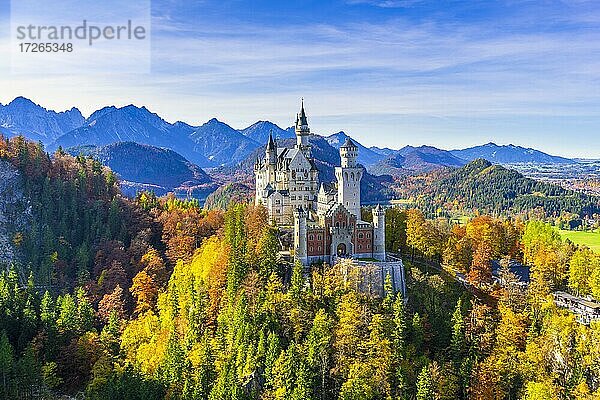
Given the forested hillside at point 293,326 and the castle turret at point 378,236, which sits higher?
the castle turret at point 378,236

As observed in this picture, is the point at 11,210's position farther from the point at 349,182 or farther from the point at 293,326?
the point at 293,326

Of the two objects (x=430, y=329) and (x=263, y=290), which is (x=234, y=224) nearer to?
(x=263, y=290)

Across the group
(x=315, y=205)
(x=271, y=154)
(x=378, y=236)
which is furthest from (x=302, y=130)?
(x=378, y=236)

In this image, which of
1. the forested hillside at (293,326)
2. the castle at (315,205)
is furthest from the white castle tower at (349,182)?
the forested hillside at (293,326)

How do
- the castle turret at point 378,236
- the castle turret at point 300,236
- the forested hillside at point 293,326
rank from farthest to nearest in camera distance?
the castle turret at point 378,236 → the castle turret at point 300,236 → the forested hillside at point 293,326

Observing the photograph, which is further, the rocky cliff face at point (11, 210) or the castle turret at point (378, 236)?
the rocky cliff face at point (11, 210)

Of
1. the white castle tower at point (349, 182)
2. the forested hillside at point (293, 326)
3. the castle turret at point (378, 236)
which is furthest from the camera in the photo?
the white castle tower at point (349, 182)

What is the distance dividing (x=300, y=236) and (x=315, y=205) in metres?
17.5

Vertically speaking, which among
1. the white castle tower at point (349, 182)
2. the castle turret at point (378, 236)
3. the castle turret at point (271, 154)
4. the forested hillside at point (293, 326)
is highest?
the castle turret at point (271, 154)

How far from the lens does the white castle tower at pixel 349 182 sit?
234 feet

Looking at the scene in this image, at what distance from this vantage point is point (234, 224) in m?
69.8

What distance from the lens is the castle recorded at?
65.4 m

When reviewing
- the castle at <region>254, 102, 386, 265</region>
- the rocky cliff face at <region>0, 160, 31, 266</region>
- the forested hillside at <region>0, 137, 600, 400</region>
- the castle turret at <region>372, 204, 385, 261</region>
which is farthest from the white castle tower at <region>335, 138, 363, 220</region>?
the rocky cliff face at <region>0, 160, 31, 266</region>

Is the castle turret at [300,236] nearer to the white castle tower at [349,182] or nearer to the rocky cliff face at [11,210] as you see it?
the white castle tower at [349,182]
